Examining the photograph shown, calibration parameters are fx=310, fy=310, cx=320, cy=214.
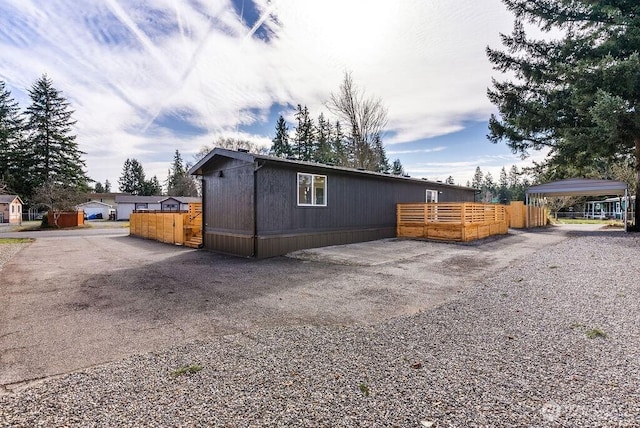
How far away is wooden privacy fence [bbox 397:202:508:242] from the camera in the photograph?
1170 cm

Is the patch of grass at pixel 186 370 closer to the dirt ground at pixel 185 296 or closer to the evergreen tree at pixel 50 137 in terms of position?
the dirt ground at pixel 185 296

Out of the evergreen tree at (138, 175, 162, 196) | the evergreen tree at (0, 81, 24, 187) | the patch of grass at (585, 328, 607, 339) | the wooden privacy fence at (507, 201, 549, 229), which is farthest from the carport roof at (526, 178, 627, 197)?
the evergreen tree at (138, 175, 162, 196)

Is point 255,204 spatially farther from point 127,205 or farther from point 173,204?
point 127,205

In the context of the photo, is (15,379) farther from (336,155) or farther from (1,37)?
(336,155)

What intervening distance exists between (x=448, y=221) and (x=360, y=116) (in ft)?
46.0

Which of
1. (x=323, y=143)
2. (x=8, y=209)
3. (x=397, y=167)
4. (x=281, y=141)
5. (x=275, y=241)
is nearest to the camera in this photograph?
(x=275, y=241)

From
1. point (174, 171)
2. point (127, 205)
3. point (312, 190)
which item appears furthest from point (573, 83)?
point (174, 171)

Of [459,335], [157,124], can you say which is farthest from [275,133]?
[459,335]

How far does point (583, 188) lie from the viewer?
1691 centimetres

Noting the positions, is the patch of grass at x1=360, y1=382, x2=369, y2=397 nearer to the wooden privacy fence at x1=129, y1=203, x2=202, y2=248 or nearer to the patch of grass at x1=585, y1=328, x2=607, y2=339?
the patch of grass at x1=585, y1=328, x2=607, y2=339

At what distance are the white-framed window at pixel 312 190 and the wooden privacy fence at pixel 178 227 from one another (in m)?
4.45

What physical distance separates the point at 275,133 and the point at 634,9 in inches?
1259

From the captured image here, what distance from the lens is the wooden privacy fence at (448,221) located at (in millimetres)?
11703

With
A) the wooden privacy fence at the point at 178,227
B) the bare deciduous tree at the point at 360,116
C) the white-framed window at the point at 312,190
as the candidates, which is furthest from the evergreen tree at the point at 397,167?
the white-framed window at the point at 312,190
